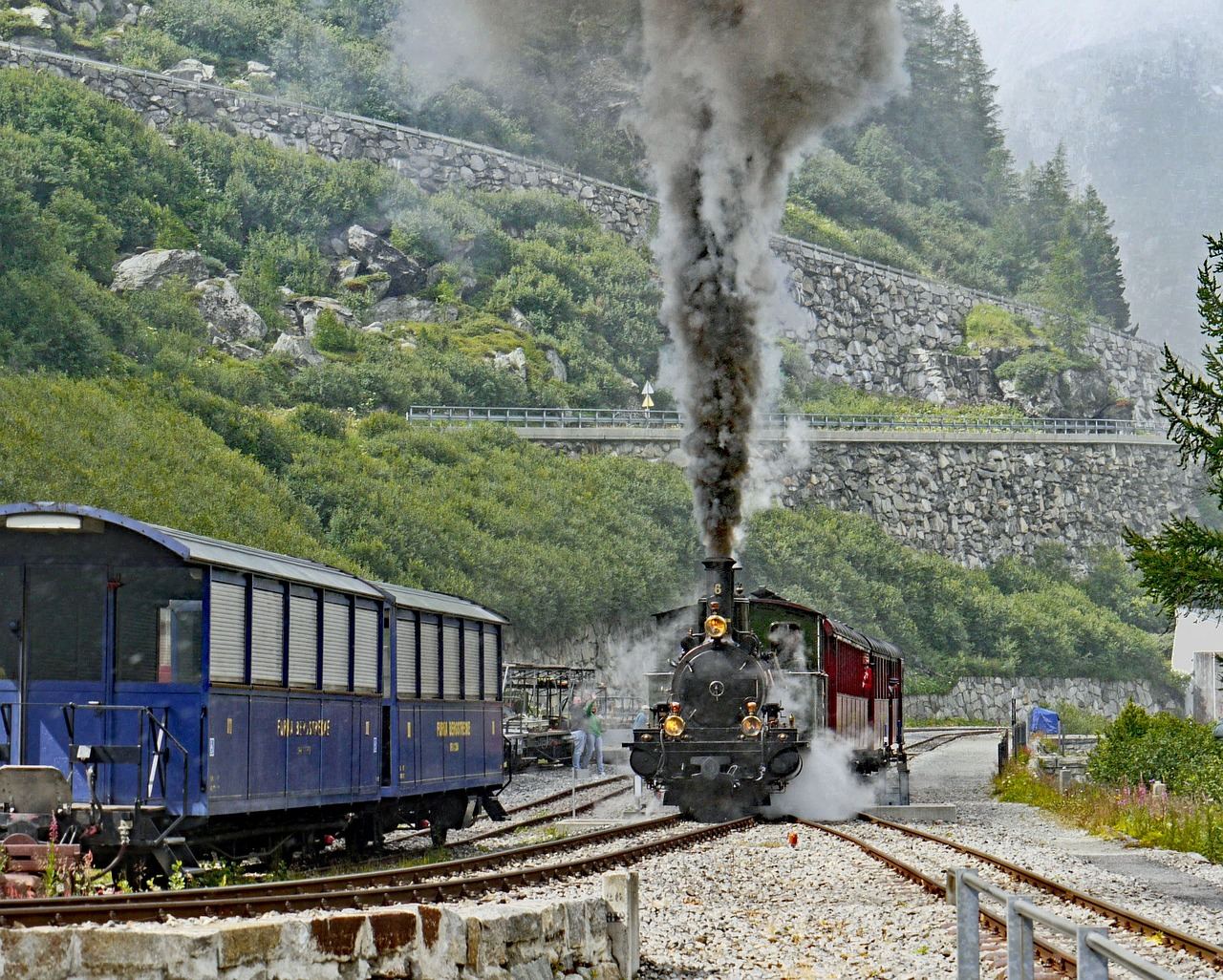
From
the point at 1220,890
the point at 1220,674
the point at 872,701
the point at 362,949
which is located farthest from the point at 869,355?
the point at 362,949

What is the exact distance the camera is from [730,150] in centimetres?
2547

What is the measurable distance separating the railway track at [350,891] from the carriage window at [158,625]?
91.8 inches

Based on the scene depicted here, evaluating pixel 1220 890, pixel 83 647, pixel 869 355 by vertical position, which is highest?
pixel 869 355

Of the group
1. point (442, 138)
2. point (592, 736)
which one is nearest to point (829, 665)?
point (592, 736)

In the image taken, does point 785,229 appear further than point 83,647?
Yes

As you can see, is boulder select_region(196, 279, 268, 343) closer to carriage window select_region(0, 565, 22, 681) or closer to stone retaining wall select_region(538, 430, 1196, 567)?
stone retaining wall select_region(538, 430, 1196, 567)

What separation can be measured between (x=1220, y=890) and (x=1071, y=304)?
97.4 metres

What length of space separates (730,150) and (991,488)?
172 ft

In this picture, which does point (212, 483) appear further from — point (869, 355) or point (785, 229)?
point (785, 229)

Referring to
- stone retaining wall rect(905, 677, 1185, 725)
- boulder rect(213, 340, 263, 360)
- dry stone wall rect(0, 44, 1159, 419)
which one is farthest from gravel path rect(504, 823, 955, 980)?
dry stone wall rect(0, 44, 1159, 419)

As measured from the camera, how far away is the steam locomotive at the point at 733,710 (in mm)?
21125

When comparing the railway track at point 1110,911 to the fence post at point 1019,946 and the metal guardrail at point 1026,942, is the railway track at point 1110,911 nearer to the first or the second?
the metal guardrail at point 1026,942

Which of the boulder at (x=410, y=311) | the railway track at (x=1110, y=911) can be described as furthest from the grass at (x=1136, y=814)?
the boulder at (x=410, y=311)

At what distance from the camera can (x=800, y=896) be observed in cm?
1584
